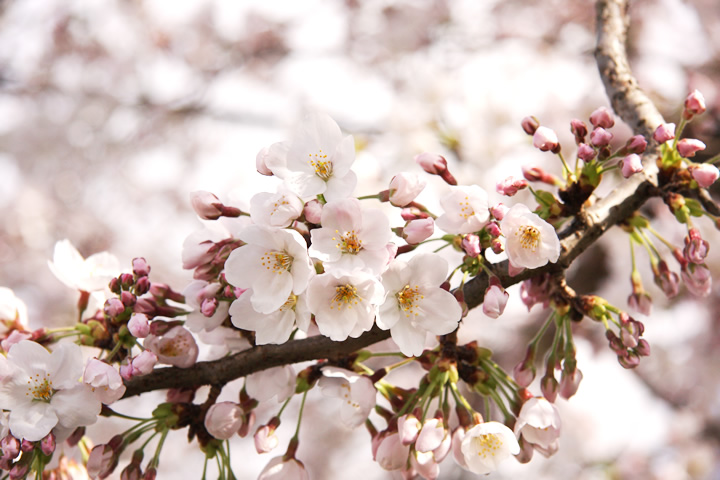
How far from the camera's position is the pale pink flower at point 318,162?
40.3 inches

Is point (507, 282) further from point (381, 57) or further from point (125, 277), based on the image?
point (381, 57)

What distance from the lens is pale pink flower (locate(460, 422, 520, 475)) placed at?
1123 millimetres

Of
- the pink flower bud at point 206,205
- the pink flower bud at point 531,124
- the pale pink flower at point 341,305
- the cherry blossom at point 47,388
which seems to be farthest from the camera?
the pink flower bud at point 531,124

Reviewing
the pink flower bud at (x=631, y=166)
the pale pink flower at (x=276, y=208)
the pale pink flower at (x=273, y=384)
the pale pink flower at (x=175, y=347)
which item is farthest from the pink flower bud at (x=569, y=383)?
the pale pink flower at (x=175, y=347)

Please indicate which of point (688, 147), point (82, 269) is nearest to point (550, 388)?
point (688, 147)

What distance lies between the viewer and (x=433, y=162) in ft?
4.03

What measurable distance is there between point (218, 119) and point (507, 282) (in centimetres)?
506

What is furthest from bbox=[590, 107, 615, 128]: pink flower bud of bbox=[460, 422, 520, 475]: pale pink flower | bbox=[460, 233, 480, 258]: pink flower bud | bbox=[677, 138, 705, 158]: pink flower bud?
bbox=[460, 422, 520, 475]: pale pink flower

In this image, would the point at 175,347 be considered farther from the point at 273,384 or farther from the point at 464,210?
the point at 464,210

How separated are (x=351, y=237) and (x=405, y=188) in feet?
0.57

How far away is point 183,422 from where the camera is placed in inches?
49.2

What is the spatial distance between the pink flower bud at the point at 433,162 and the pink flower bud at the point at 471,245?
233 millimetres

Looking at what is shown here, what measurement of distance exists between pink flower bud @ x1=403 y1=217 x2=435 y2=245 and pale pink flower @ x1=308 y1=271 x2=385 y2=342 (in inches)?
4.9

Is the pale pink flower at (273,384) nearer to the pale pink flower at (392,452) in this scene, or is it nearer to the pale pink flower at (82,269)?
the pale pink flower at (392,452)
